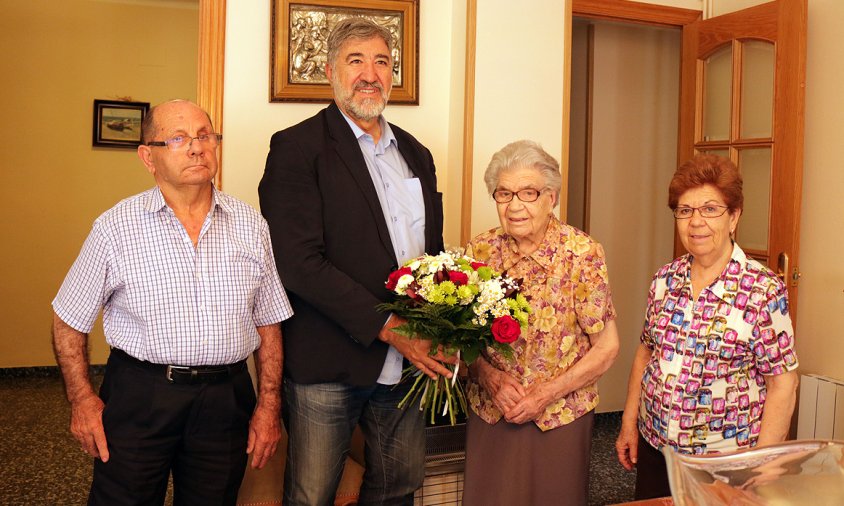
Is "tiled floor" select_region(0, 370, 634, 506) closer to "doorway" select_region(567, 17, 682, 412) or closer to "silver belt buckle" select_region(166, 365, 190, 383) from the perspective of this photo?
"doorway" select_region(567, 17, 682, 412)

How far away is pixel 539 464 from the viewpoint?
7.39 feet

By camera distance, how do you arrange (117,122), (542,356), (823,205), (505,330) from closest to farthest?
(505,330), (542,356), (823,205), (117,122)

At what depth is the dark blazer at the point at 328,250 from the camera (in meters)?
2.18

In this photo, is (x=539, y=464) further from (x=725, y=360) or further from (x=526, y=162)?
(x=526, y=162)

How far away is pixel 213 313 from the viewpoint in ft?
6.90

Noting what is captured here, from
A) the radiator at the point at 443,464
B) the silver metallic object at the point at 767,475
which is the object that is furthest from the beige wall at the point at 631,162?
the silver metallic object at the point at 767,475

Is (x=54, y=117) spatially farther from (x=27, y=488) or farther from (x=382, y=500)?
(x=382, y=500)

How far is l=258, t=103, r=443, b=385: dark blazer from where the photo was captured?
2184 millimetres

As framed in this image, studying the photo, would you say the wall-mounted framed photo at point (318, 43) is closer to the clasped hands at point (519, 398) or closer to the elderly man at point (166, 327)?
the elderly man at point (166, 327)

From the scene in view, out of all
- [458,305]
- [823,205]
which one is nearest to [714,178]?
[458,305]

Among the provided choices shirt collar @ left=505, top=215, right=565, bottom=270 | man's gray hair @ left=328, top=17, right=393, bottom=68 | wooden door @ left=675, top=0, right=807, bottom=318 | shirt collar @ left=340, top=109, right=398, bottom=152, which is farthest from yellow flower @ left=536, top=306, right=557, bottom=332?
wooden door @ left=675, top=0, right=807, bottom=318

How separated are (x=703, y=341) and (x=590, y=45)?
10.4 feet

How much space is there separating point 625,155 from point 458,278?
3.21 meters

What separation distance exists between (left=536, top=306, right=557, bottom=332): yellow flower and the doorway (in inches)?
109
